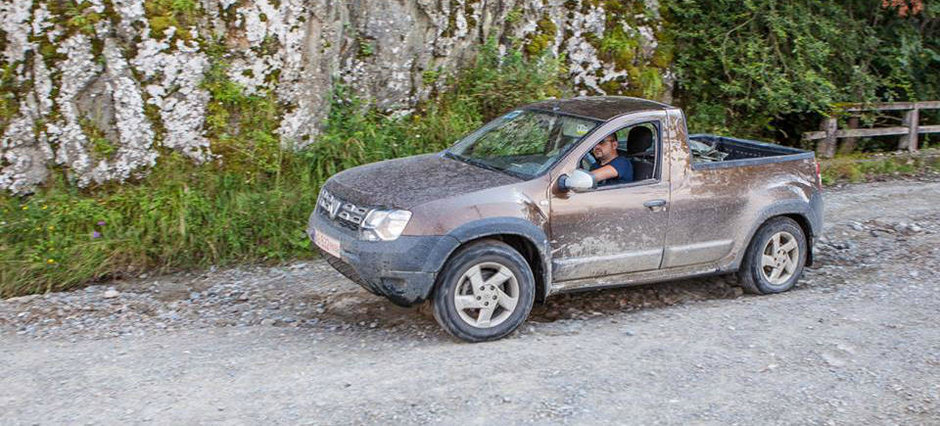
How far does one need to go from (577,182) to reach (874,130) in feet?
31.3

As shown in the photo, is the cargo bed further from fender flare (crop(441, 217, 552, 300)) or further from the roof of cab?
fender flare (crop(441, 217, 552, 300))

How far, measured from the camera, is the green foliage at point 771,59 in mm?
12719

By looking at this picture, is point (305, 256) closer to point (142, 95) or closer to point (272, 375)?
point (142, 95)

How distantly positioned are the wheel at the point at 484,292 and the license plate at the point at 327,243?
807mm

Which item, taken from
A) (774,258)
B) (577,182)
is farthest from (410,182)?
(774,258)

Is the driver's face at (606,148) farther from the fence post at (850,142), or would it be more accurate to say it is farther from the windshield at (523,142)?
the fence post at (850,142)

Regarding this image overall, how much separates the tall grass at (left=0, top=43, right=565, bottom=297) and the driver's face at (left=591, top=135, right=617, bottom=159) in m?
3.17

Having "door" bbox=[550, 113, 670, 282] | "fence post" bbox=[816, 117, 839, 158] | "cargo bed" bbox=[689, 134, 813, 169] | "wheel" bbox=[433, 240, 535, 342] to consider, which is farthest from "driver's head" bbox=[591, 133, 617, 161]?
"fence post" bbox=[816, 117, 839, 158]

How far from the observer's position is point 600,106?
7152 millimetres

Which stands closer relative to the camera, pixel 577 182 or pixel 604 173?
pixel 577 182

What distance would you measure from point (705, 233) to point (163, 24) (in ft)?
19.6

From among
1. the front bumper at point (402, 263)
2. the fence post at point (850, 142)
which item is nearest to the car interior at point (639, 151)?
the front bumper at point (402, 263)

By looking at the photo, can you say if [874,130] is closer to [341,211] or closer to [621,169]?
[621,169]

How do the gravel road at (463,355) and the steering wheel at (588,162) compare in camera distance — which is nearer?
the gravel road at (463,355)
